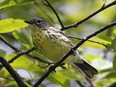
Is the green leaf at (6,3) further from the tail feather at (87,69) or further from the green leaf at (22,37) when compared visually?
the tail feather at (87,69)

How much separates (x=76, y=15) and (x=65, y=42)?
968 millimetres

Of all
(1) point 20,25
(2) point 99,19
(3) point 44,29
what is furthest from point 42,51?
(2) point 99,19

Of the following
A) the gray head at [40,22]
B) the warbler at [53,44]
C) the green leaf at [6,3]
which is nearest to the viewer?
the green leaf at [6,3]

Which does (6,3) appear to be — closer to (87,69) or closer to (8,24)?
(8,24)

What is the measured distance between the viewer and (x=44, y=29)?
3725 mm

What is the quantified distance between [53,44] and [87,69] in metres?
0.44

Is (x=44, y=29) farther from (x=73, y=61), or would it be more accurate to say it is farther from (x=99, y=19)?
(x=99, y=19)

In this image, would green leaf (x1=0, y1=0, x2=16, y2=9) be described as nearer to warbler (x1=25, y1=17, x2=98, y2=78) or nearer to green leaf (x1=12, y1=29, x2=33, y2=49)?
green leaf (x1=12, y1=29, x2=33, y2=49)

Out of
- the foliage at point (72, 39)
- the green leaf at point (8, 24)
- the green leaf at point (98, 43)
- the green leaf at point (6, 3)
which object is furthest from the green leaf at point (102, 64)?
the green leaf at point (6, 3)

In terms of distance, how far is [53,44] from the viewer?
11.3 ft

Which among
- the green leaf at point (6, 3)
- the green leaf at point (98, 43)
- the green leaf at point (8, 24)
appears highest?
the green leaf at point (6, 3)

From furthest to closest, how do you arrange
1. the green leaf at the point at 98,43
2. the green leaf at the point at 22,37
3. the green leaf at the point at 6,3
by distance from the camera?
the green leaf at the point at 22,37 → the green leaf at the point at 98,43 → the green leaf at the point at 6,3

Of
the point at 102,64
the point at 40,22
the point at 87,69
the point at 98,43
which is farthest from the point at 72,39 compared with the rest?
the point at 40,22

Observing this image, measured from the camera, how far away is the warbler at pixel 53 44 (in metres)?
3.37
